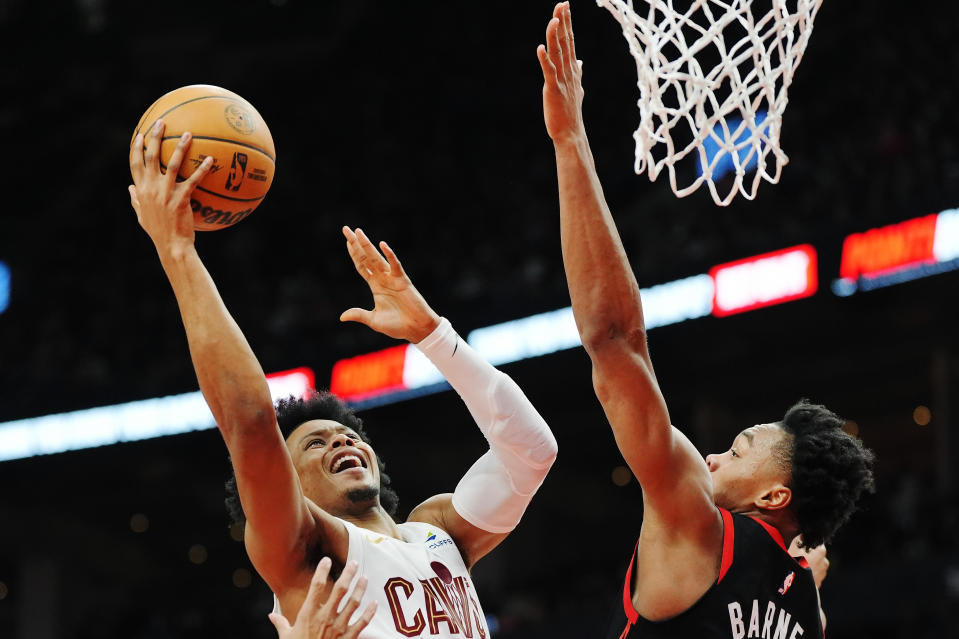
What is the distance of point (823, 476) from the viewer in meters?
3.17

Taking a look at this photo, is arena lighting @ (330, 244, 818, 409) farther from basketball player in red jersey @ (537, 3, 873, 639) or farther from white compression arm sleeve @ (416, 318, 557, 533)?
basketball player in red jersey @ (537, 3, 873, 639)

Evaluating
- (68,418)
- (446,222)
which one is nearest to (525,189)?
(446,222)

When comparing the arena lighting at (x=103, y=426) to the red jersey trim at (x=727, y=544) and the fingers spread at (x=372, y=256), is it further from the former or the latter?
the red jersey trim at (x=727, y=544)

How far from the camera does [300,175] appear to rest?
57.5 ft

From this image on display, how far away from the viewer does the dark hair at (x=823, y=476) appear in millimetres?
3172

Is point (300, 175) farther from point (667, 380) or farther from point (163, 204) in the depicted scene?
point (163, 204)

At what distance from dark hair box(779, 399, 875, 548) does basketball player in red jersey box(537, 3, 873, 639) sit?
24 millimetres

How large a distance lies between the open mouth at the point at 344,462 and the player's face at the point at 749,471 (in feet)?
2.93

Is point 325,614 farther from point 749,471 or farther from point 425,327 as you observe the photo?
point 749,471

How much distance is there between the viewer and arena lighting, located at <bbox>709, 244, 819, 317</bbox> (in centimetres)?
1033

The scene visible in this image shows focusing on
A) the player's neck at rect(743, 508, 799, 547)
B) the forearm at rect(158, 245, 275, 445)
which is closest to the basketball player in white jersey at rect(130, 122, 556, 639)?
the forearm at rect(158, 245, 275, 445)

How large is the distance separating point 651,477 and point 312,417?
120cm

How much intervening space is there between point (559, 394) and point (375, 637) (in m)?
11.6

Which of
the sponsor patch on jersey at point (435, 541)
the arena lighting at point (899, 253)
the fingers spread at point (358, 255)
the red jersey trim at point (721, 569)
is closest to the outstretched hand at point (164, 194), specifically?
the fingers spread at point (358, 255)
